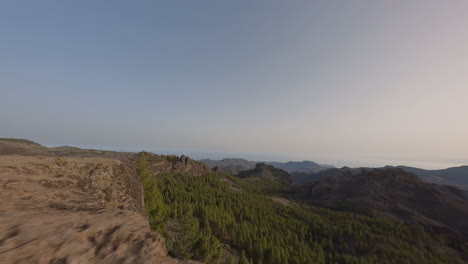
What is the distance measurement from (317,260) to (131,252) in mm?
52765

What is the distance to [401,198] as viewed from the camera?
4759 inches

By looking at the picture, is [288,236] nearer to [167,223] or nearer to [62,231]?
[167,223]

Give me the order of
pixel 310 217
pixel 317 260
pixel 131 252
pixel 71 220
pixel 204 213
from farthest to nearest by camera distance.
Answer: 1. pixel 310 217
2. pixel 204 213
3. pixel 317 260
4. pixel 71 220
5. pixel 131 252

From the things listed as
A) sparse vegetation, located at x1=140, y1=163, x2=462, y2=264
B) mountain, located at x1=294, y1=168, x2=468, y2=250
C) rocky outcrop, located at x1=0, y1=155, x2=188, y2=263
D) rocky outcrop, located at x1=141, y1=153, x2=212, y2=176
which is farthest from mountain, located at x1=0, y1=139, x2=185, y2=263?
mountain, located at x1=294, y1=168, x2=468, y2=250

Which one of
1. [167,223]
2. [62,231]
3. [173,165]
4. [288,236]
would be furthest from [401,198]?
[62,231]

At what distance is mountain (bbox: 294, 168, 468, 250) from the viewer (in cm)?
9794

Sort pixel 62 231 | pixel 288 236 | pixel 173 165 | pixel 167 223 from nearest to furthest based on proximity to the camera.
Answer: pixel 62 231 → pixel 167 223 → pixel 288 236 → pixel 173 165

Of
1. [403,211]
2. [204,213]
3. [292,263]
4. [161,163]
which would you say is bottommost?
[403,211]

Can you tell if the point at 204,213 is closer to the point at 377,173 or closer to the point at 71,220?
the point at 71,220

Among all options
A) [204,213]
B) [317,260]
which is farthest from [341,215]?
[204,213]

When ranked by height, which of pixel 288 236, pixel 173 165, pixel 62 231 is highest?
pixel 62 231

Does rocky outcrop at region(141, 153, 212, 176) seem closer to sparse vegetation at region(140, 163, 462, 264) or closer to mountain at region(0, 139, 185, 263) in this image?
sparse vegetation at region(140, 163, 462, 264)

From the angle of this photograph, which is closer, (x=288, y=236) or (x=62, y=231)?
(x=62, y=231)

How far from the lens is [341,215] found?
9075cm
